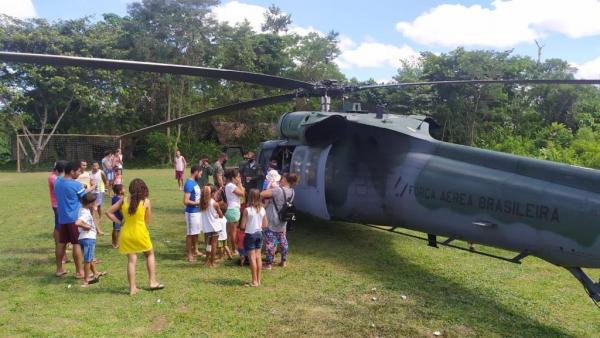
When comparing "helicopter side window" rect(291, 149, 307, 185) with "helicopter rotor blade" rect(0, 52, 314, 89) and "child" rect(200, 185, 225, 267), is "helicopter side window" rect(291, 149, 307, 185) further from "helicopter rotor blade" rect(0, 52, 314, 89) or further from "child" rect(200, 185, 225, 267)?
"child" rect(200, 185, 225, 267)

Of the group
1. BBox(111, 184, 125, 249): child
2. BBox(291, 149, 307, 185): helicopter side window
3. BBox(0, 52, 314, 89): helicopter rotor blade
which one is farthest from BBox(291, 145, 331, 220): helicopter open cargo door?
BBox(111, 184, 125, 249): child

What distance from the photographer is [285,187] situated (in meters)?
6.70

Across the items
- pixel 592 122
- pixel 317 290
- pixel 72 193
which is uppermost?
pixel 592 122

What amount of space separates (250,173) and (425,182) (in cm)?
455

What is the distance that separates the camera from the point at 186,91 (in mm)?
33219

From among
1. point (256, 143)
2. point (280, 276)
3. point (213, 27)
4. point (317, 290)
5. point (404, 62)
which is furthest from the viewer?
point (404, 62)

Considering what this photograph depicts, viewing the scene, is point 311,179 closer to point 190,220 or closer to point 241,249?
point 241,249

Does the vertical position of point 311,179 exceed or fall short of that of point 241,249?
it exceeds it

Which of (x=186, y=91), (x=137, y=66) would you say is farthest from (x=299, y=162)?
(x=186, y=91)

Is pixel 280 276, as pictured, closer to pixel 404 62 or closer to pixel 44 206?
pixel 44 206

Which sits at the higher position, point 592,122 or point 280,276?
point 592,122

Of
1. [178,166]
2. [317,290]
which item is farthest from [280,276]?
[178,166]

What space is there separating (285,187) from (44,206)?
9.00 m

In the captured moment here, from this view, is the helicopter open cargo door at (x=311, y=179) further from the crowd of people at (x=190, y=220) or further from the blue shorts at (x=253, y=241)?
the blue shorts at (x=253, y=241)
